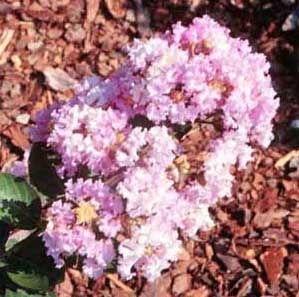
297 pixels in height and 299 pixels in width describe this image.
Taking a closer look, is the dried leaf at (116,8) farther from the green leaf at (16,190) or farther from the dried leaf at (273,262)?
the green leaf at (16,190)

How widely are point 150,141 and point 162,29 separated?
58.9 inches

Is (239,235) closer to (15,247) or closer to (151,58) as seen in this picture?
(15,247)

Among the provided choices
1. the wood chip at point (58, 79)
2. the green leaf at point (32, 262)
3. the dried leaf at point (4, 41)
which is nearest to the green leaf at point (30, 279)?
the green leaf at point (32, 262)

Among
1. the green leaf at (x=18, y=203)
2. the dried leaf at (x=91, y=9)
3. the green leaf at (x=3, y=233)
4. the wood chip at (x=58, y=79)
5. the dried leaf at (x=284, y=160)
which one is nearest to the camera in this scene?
the green leaf at (x=18, y=203)

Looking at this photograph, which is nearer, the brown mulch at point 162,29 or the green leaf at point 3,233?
the green leaf at point 3,233

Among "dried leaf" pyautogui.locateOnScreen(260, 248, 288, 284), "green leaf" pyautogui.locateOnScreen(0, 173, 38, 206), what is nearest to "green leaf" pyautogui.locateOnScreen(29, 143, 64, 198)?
"green leaf" pyautogui.locateOnScreen(0, 173, 38, 206)

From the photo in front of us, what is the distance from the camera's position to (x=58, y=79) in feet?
9.92

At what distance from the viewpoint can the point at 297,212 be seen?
280 centimetres

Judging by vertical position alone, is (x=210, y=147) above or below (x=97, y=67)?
below

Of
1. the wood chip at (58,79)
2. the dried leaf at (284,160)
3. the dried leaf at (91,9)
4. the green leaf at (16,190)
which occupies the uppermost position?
the dried leaf at (91,9)

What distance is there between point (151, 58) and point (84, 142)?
0.21 meters

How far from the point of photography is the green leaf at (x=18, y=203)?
192cm

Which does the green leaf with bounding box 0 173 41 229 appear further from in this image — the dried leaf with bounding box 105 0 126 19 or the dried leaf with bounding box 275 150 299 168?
the dried leaf with bounding box 105 0 126 19

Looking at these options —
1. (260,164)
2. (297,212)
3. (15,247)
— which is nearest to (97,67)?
(260,164)
